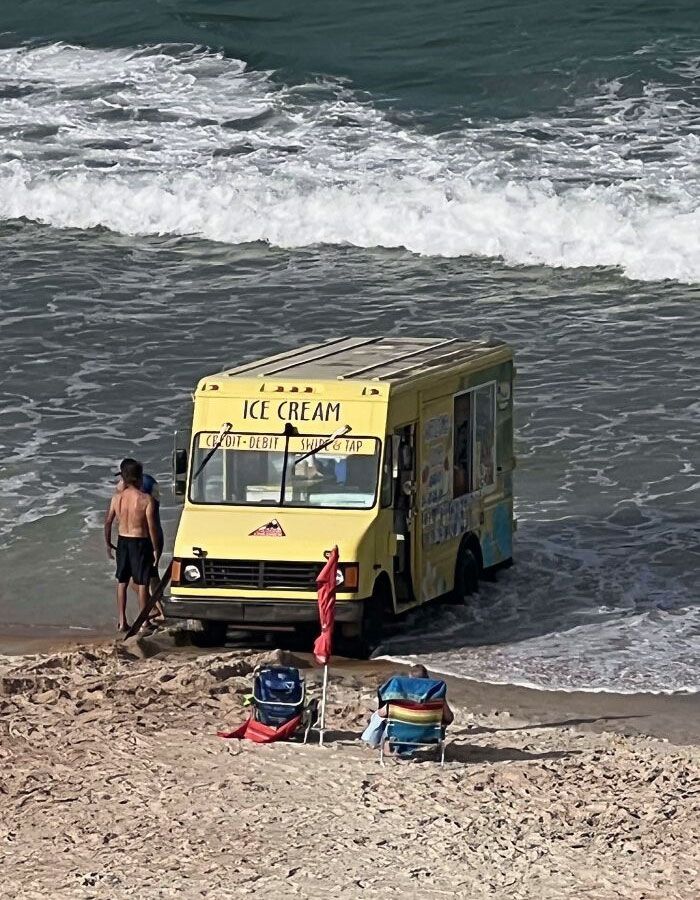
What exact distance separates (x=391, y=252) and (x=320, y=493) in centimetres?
1389

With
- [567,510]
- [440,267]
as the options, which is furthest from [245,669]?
[440,267]

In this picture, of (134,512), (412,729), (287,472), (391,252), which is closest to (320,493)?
(287,472)

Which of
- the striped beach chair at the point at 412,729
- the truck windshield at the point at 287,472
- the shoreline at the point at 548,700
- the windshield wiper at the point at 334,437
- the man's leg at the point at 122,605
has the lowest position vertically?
the shoreline at the point at 548,700

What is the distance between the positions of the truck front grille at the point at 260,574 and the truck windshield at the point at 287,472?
0.61 m

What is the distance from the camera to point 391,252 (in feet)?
92.5

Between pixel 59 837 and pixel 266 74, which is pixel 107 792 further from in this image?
pixel 266 74

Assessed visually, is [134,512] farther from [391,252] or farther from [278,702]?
[391,252]

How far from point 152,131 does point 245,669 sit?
794 inches

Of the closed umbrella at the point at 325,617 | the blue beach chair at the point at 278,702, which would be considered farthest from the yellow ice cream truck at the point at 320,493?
the blue beach chair at the point at 278,702

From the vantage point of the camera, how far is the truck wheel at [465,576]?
1570cm

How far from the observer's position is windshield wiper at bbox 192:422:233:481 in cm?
1472

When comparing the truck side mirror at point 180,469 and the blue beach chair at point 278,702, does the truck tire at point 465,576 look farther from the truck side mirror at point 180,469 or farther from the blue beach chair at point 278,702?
the blue beach chair at point 278,702

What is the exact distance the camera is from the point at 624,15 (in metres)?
33.9

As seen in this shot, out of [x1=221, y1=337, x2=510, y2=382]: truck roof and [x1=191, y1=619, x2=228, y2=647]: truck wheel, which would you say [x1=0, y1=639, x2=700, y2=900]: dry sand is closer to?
[x1=191, y1=619, x2=228, y2=647]: truck wheel
